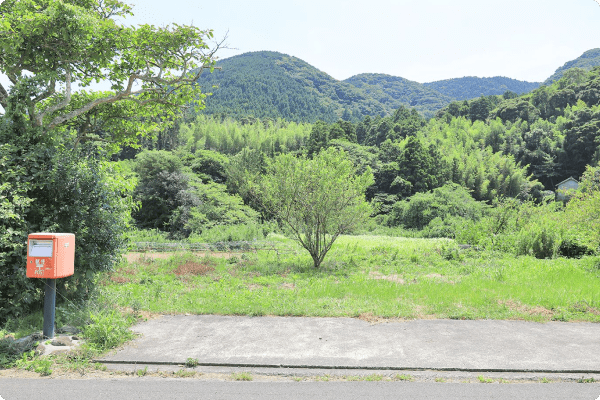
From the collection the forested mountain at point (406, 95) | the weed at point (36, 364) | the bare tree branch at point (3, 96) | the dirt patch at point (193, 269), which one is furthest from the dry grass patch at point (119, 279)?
the forested mountain at point (406, 95)

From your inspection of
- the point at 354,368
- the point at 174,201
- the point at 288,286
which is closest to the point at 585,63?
the point at 174,201

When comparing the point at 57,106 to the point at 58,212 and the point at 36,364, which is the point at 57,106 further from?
the point at 36,364

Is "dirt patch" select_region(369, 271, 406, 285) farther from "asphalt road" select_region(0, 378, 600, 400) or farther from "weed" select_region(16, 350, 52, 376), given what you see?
"weed" select_region(16, 350, 52, 376)

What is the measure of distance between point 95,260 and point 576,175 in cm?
5693

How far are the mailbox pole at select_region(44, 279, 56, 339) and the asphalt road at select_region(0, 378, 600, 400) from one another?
3.29 ft

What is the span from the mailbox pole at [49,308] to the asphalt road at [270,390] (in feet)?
3.29

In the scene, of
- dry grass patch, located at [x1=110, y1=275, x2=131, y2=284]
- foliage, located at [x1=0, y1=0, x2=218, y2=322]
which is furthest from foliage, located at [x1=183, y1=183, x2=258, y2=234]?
foliage, located at [x1=0, y1=0, x2=218, y2=322]

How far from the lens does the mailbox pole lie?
514cm

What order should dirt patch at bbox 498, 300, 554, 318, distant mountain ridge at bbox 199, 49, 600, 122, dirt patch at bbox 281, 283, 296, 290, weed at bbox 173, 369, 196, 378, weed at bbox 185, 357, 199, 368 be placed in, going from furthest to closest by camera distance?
distant mountain ridge at bbox 199, 49, 600, 122 → dirt patch at bbox 281, 283, 296, 290 → dirt patch at bbox 498, 300, 554, 318 → weed at bbox 185, 357, 199, 368 → weed at bbox 173, 369, 196, 378

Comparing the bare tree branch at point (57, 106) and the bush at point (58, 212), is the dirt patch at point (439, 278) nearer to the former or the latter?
the bush at point (58, 212)

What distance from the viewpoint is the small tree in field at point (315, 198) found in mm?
11641

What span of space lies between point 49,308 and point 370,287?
5792 millimetres

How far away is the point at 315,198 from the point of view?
11656 millimetres

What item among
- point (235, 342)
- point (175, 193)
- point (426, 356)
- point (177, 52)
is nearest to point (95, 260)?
point (235, 342)
